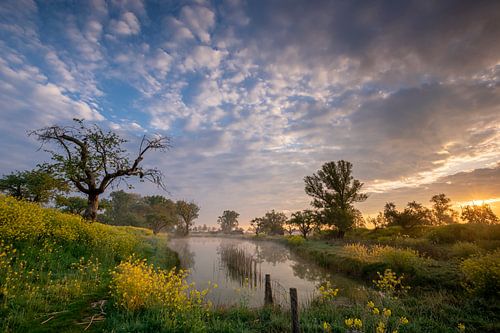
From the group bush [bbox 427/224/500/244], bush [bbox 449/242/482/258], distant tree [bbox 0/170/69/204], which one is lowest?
bush [bbox 449/242/482/258]

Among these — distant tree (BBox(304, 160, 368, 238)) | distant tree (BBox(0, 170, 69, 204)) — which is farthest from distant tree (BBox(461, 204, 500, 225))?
distant tree (BBox(0, 170, 69, 204))

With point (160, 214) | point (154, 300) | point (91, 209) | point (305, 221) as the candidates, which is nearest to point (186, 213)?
point (160, 214)

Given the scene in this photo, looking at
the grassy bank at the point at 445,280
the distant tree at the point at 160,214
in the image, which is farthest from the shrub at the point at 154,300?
the distant tree at the point at 160,214

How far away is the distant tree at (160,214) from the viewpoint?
54159 millimetres

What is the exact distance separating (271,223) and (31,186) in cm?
6383

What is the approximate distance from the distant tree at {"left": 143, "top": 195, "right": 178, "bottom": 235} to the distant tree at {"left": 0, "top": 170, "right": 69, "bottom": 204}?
29388 millimetres

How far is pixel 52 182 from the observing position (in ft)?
71.5

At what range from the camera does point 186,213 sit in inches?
2859

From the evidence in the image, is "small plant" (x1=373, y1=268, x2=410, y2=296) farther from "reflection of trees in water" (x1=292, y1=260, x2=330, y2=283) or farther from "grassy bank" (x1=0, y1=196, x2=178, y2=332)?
"grassy bank" (x1=0, y1=196, x2=178, y2=332)

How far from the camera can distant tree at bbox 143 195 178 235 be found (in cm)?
5416

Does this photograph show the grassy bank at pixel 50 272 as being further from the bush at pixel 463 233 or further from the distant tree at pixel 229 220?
the distant tree at pixel 229 220

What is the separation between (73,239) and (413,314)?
1472cm

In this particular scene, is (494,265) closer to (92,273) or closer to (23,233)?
(92,273)

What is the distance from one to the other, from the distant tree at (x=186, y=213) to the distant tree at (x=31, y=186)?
4779cm
